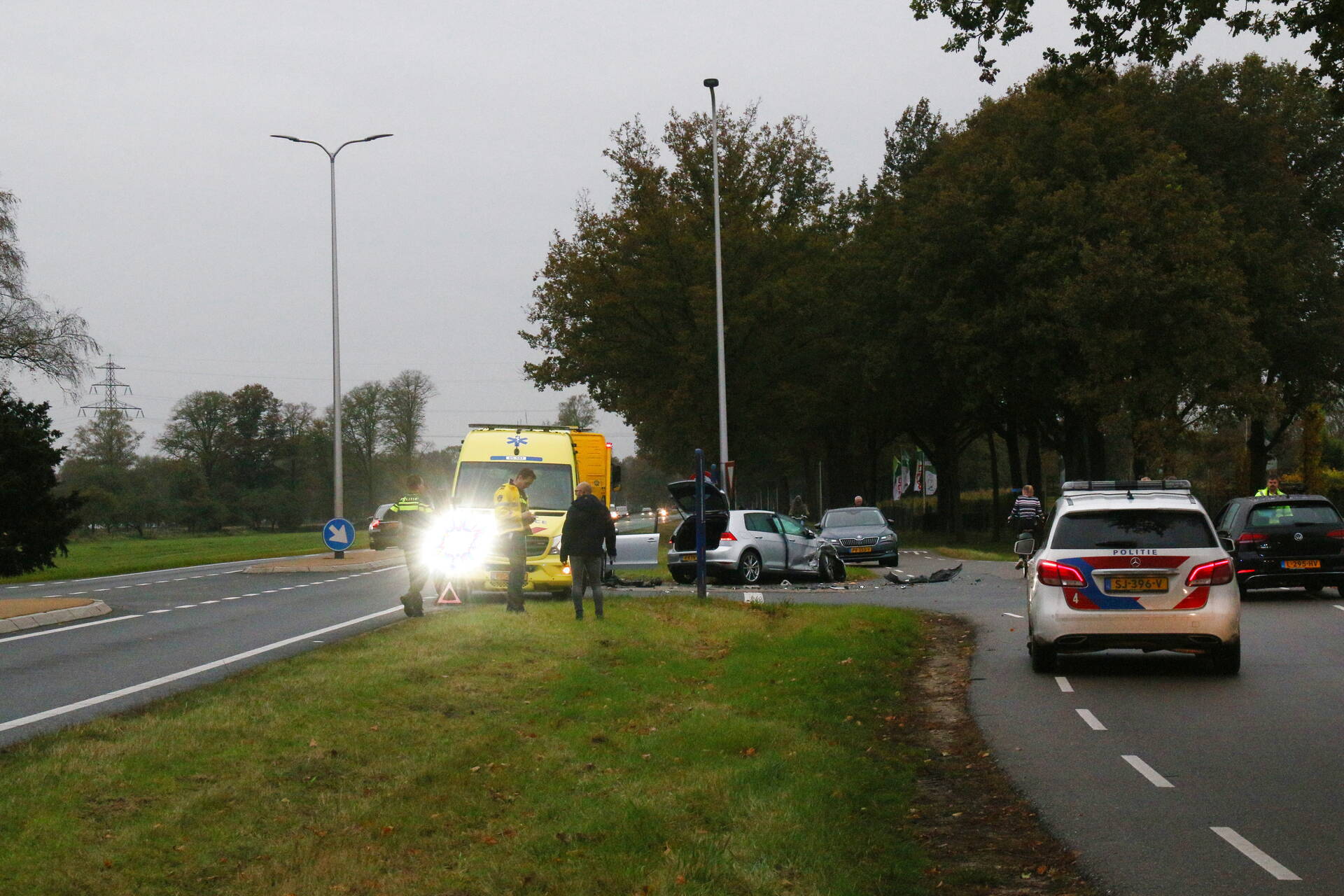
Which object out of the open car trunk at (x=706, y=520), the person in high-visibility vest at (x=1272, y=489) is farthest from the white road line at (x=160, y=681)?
the person in high-visibility vest at (x=1272, y=489)

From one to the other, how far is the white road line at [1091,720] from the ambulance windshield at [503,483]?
44.9ft

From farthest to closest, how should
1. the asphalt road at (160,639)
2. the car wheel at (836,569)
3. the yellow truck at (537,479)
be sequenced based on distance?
the car wheel at (836,569) → the yellow truck at (537,479) → the asphalt road at (160,639)

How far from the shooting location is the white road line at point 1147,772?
891 cm

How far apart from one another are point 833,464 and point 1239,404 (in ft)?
75.6

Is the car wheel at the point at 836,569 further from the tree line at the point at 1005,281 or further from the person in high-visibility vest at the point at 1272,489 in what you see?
the tree line at the point at 1005,281

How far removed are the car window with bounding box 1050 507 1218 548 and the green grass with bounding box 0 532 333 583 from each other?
30005mm

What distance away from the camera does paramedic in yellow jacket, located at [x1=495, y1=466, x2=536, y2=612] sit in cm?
1877

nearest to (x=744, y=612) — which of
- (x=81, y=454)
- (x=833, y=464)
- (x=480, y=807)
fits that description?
(x=480, y=807)

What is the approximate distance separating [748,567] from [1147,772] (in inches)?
798

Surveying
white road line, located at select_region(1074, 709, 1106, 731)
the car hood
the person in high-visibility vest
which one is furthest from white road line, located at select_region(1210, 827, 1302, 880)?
the car hood

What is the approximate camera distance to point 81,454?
111000 mm

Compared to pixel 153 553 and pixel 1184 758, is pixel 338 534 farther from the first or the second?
pixel 153 553

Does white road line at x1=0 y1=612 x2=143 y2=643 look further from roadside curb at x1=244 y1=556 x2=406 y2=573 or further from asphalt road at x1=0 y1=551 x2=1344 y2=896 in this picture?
roadside curb at x1=244 y1=556 x2=406 y2=573

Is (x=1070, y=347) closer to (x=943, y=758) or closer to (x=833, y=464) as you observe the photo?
(x=833, y=464)
